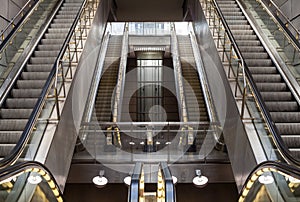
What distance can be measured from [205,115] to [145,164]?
3.41 m

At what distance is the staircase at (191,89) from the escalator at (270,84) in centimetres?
180

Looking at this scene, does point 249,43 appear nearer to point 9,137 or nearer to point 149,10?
point 9,137

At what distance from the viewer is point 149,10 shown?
1514 cm

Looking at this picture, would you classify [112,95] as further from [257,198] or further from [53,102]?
[257,198]

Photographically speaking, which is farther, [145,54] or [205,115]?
[145,54]

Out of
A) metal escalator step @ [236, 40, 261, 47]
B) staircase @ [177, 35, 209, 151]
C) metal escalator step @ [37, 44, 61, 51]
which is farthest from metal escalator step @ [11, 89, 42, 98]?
metal escalator step @ [236, 40, 261, 47]

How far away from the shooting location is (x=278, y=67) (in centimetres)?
679

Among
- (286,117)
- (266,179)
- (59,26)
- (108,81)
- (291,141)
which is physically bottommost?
(266,179)

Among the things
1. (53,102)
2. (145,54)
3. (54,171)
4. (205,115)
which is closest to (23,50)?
(53,102)

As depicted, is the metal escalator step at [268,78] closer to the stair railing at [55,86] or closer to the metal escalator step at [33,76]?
the stair railing at [55,86]

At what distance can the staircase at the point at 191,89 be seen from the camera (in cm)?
1052

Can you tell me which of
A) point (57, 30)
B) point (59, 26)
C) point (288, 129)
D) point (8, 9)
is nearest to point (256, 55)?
point (288, 129)

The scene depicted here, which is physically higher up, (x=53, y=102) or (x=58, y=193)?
(x=53, y=102)

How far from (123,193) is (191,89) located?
5.10m
